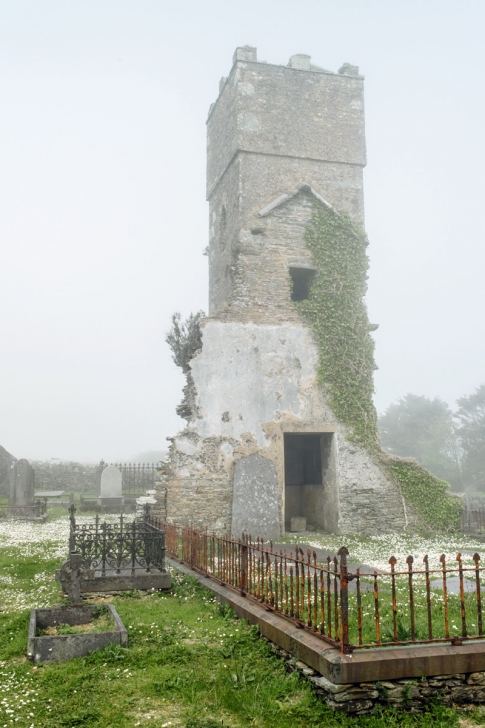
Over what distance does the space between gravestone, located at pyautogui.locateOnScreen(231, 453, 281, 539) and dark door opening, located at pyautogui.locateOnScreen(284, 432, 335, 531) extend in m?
1.86

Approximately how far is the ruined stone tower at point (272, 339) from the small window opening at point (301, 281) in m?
0.05

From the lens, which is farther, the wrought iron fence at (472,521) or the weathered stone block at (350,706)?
the wrought iron fence at (472,521)

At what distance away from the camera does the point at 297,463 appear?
798 inches

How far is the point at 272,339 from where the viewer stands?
18.1 metres

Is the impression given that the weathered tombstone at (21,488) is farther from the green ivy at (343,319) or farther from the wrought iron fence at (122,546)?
the wrought iron fence at (122,546)

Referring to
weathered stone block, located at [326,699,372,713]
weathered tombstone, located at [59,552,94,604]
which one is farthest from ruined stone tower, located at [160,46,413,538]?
weathered stone block, located at [326,699,372,713]

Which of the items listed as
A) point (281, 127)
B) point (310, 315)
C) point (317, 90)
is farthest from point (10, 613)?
point (317, 90)

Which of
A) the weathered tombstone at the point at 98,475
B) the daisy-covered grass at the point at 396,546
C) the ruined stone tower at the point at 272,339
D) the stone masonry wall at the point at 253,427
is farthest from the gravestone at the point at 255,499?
the weathered tombstone at the point at 98,475

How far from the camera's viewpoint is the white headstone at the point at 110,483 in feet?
84.5

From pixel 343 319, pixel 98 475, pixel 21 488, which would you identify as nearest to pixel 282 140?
pixel 343 319

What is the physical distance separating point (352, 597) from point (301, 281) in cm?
1340

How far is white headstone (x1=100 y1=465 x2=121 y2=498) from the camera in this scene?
25.8 m

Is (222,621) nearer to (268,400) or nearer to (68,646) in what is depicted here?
(68,646)

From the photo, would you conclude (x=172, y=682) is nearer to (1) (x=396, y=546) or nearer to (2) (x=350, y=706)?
(2) (x=350, y=706)
